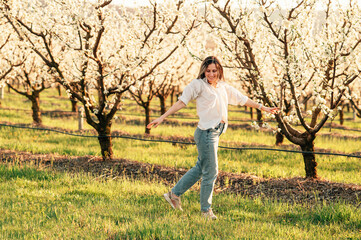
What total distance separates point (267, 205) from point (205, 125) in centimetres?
165

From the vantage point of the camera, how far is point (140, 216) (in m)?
4.19

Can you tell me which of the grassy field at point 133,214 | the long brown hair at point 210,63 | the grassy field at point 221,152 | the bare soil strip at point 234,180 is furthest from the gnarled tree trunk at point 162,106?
the long brown hair at point 210,63

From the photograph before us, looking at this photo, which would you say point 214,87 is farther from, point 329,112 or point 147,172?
point 147,172

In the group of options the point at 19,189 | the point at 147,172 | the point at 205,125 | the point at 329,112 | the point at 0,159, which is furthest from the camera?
the point at 0,159

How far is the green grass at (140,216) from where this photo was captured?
3658 mm

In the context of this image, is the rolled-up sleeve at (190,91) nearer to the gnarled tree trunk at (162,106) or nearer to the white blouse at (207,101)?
the white blouse at (207,101)

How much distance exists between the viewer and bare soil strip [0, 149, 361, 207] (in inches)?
223

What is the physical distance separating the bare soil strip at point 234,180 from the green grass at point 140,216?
610mm

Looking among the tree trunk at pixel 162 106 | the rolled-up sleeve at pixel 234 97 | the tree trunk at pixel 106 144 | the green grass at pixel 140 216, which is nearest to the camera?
the green grass at pixel 140 216

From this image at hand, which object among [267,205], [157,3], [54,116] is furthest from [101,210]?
[54,116]

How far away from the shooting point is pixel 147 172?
22.9ft

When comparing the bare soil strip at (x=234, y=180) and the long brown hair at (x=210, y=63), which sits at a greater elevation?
the long brown hair at (x=210, y=63)

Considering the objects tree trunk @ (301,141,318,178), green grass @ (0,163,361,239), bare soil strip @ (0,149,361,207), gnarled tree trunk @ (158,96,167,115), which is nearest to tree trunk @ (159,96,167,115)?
gnarled tree trunk @ (158,96,167,115)

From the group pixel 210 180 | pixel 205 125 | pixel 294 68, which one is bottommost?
pixel 210 180
